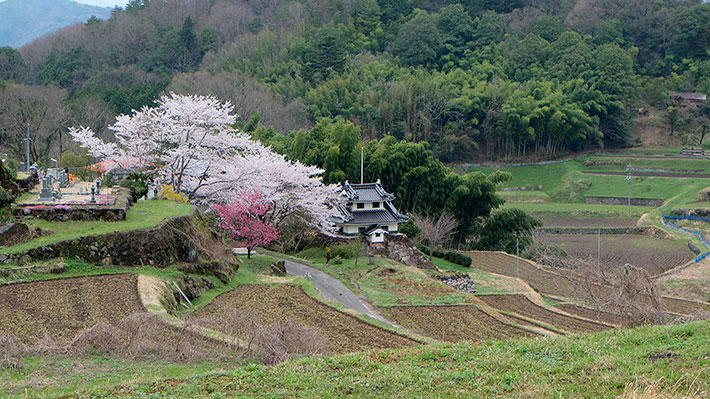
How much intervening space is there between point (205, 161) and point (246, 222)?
175 inches

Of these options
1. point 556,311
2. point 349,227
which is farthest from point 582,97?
point 556,311

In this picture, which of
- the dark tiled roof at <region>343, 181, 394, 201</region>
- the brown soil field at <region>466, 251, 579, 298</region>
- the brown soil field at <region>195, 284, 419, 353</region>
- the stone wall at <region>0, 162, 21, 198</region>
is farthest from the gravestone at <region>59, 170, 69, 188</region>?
the brown soil field at <region>466, 251, 579, 298</region>

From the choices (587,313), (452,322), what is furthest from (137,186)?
(587,313)

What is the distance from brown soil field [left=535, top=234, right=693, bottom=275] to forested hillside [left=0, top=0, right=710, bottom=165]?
672 inches

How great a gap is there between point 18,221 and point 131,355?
838 cm

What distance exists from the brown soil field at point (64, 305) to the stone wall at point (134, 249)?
83 centimetres

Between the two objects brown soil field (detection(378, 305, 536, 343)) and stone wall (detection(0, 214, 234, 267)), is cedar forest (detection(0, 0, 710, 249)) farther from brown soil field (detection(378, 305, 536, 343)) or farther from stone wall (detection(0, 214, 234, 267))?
stone wall (detection(0, 214, 234, 267))

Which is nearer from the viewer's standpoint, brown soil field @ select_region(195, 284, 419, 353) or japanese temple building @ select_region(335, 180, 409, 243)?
brown soil field @ select_region(195, 284, 419, 353)

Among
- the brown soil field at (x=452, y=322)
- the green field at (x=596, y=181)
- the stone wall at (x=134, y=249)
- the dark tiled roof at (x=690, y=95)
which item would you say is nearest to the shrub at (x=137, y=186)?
the stone wall at (x=134, y=249)

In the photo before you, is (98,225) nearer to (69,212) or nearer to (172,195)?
(69,212)

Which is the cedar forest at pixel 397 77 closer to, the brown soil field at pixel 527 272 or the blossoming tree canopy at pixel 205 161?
the brown soil field at pixel 527 272

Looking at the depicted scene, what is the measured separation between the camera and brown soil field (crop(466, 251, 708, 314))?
2589 cm

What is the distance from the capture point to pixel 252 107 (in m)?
59.3

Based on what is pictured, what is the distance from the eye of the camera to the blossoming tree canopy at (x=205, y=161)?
28.6m
